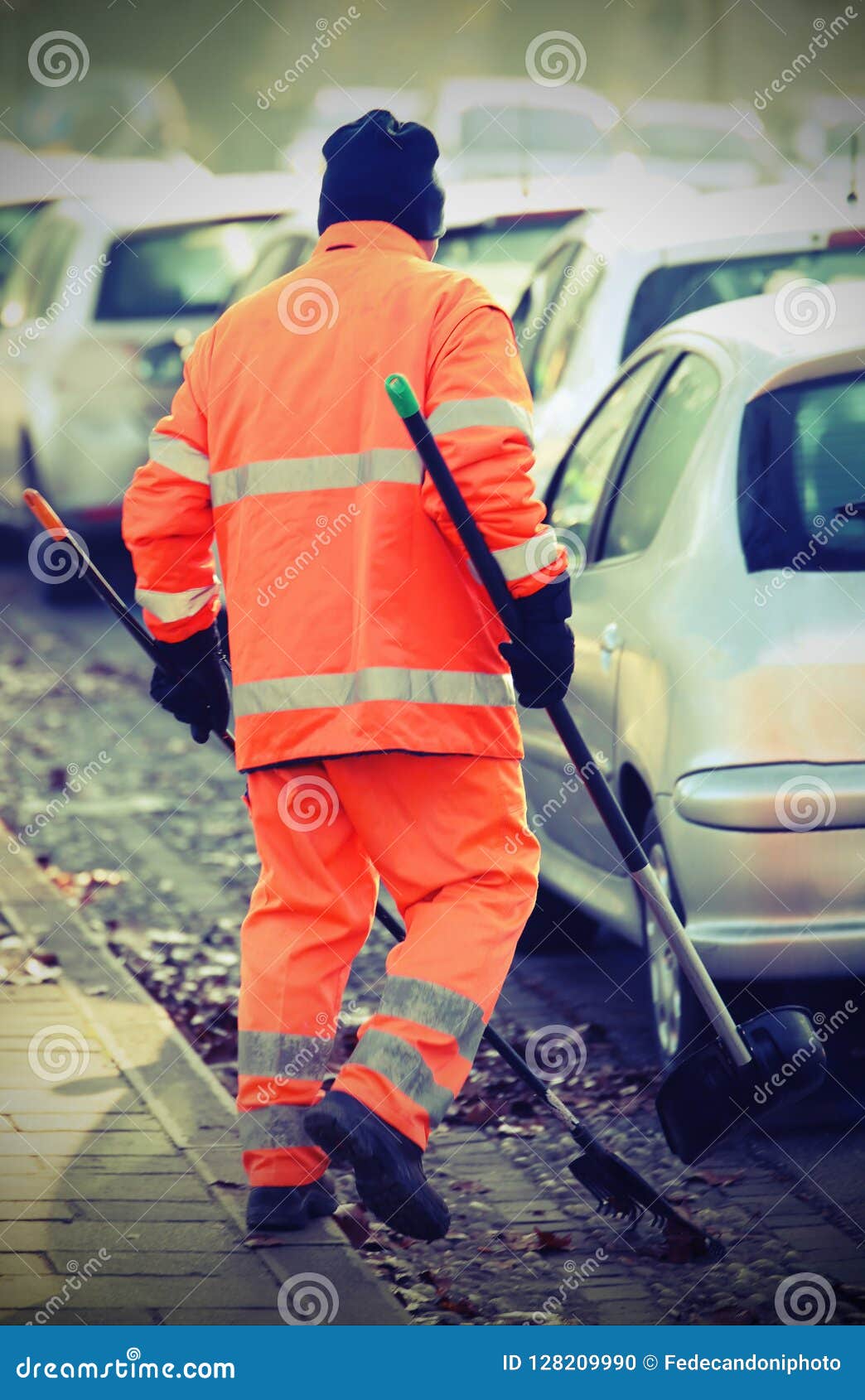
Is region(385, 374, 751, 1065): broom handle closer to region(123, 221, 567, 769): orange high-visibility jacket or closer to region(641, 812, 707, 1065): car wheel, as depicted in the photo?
region(123, 221, 567, 769): orange high-visibility jacket

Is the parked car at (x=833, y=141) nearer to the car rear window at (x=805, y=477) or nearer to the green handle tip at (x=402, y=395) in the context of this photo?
the car rear window at (x=805, y=477)

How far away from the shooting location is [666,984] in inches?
179

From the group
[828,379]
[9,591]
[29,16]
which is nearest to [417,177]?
[828,379]

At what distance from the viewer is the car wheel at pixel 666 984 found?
4.38 metres

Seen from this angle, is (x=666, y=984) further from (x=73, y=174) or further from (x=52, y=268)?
(x=73, y=174)

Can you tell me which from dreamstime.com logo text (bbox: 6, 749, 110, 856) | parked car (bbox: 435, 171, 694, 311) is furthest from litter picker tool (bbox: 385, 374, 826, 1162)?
parked car (bbox: 435, 171, 694, 311)

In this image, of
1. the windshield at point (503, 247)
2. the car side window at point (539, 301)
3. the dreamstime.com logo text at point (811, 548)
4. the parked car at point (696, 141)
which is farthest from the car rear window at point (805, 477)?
the parked car at point (696, 141)

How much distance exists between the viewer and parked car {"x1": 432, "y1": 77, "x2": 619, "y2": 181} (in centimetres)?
1159

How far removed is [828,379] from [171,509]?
5.27ft

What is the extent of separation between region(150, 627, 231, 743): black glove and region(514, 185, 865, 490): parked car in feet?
6.62

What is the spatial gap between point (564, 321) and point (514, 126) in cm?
450

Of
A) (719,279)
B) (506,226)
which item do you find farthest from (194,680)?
(506,226)

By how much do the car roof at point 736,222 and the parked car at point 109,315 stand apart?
4.49m
